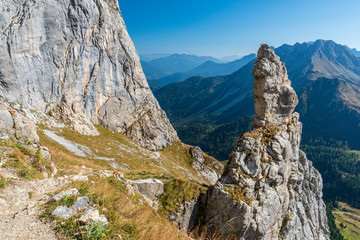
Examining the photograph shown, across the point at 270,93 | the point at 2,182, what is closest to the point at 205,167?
the point at 270,93

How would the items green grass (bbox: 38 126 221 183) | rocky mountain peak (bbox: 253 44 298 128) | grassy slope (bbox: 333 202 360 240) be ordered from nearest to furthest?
green grass (bbox: 38 126 221 183) → rocky mountain peak (bbox: 253 44 298 128) → grassy slope (bbox: 333 202 360 240)

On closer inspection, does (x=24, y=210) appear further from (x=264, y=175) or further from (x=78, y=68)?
Answer: (x=78, y=68)

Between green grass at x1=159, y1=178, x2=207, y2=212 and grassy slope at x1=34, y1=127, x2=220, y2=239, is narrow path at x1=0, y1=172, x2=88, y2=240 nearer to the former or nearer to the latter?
grassy slope at x1=34, y1=127, x2=220, y2=239

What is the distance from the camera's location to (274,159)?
1198 inches

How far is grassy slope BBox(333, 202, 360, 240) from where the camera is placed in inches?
5571

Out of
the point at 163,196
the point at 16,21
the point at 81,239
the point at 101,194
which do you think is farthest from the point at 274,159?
the point at 16,21

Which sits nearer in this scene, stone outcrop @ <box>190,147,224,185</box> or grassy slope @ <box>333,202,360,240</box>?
stone outcrop @ <box>190,147,224,185</box>

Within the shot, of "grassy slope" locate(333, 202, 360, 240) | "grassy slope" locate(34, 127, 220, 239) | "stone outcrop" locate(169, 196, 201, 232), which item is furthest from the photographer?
"grassy slope" locate(333, 202, 360, 240)

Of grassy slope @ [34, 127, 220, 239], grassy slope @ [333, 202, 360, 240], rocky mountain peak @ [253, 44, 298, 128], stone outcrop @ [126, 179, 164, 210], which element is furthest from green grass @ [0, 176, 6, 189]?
grassy slope @ [333, 202, 360, 240]

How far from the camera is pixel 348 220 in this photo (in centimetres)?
16112

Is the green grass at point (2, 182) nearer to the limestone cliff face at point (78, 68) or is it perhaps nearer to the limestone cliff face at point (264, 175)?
the limestone cliff face at point (264, 175)

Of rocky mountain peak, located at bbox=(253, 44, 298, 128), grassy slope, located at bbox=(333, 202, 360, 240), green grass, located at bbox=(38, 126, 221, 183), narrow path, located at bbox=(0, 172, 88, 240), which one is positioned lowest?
grassy slope, located at bbox=(333, 202, 360, 240)

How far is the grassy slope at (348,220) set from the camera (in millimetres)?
141500

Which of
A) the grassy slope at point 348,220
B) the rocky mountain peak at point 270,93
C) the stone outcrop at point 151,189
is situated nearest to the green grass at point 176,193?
the stone outcrop at point 151,189
